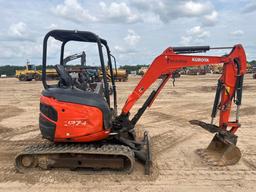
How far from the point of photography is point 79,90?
5.88 m

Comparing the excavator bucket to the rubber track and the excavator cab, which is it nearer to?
the rubber track

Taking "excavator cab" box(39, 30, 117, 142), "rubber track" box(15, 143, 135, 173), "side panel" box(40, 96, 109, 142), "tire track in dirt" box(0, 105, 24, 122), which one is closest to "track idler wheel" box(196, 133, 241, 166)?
"rubber track" box(15, 143, 135, 173)

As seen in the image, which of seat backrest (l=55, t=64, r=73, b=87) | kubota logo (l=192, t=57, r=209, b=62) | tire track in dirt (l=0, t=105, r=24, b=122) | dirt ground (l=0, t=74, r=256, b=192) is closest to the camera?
dirt ground (l=0, t=74, r=256, b=192)

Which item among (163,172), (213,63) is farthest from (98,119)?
(213,63)

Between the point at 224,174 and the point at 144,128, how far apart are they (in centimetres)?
436

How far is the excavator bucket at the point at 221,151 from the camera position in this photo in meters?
6.07

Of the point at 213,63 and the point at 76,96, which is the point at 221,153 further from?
the point at 76,96

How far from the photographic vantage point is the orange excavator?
18.5 ft

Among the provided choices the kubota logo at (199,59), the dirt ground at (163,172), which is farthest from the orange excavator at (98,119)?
the dirt ground at (163,172)

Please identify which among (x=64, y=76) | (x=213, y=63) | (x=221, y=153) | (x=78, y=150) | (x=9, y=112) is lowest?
(x=9, y=112)

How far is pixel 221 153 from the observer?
6461mm

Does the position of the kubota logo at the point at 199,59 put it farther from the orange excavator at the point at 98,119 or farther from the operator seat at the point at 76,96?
the operator seat at the point at 76,96

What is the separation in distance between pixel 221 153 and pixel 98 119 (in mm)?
2572

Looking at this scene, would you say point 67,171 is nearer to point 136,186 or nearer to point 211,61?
point 136,186
